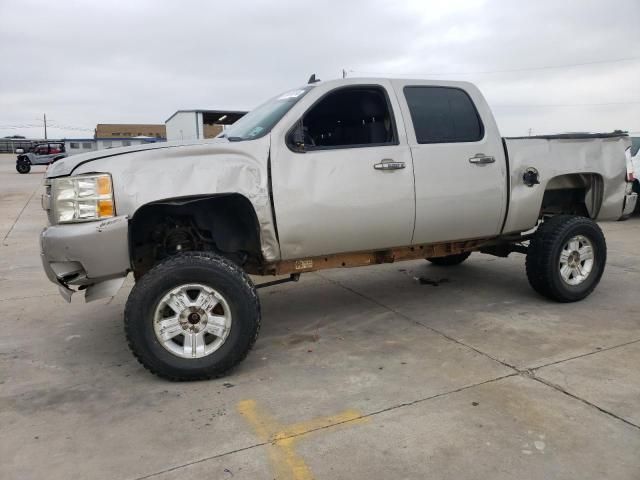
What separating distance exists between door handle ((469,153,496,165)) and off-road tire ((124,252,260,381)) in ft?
7.22

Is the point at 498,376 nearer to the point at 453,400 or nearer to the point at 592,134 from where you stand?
the point at 453,400

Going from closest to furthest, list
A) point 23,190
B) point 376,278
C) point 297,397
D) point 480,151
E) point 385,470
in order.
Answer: point 385,470 → point 297,397 → point 480,151 → point 376,278 → point 23,190

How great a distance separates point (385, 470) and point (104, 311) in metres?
3.64

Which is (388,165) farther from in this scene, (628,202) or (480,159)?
(628,202)

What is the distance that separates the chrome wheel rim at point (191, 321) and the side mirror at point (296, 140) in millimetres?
1183

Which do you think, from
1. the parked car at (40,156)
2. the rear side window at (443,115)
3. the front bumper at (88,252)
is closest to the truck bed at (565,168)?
the rear side window at (443,115)

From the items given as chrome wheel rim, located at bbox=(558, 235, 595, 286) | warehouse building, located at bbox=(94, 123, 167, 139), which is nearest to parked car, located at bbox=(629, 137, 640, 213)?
chrome wheel rim, located at bbox=(558, 235, 595, 286)

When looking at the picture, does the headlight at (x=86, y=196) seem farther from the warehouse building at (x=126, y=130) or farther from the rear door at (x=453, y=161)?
the warehouse building at (x=126, y=130)

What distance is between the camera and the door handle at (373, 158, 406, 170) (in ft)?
13.7

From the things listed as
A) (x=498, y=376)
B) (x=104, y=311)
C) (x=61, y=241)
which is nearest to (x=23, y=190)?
(x=104, y=311)

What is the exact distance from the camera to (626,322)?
15.2ft

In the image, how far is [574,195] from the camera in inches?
222

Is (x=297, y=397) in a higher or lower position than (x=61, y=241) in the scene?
lower

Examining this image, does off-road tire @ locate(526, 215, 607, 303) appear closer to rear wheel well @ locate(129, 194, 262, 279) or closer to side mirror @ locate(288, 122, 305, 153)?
side mirror @ locate(288, 122, 305, 153)
